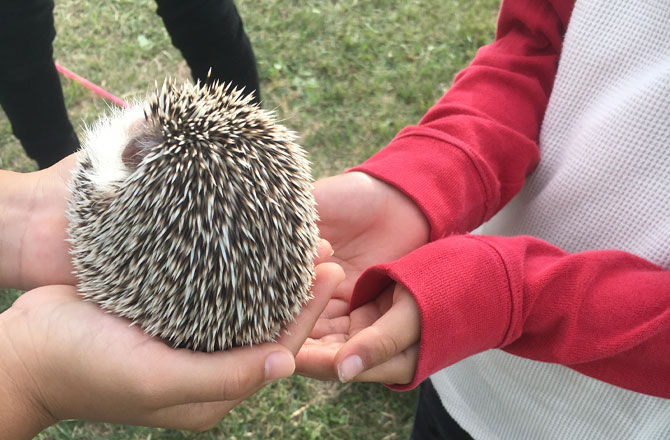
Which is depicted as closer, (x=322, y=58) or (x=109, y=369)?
(x=109, y=369)

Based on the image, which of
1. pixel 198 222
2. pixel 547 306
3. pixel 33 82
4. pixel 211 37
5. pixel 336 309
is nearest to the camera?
pixel 198 222

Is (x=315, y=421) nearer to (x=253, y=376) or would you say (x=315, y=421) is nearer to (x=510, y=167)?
(x=253, y=376)

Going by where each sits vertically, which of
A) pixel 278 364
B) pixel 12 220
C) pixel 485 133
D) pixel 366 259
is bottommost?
Result: pixel 366 259

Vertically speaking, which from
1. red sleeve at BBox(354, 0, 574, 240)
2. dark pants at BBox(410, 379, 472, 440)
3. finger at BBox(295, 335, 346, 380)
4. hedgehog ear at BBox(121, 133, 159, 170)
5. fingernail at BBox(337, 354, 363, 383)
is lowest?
dark pants at BBox(410, 379, 472, 440)

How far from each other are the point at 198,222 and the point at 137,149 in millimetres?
480

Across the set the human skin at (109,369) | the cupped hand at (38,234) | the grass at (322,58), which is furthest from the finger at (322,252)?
the grass at (322,58)

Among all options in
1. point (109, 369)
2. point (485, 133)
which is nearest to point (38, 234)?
point (109, 369)

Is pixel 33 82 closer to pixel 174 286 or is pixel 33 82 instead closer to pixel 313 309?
pixel 174 286

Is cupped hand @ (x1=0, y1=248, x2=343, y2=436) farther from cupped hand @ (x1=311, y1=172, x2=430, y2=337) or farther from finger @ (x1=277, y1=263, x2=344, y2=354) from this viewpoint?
cupped hand @ (x1=311, y1=172, x2=430, y2=337)

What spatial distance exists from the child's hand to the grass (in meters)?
3.03

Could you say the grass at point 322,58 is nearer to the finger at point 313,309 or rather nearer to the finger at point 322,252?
the finger at point 322,252

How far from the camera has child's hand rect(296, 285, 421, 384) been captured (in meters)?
2.01

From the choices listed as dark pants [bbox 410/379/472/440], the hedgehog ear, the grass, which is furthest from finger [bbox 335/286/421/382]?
the grass

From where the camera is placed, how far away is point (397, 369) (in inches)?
86.4
